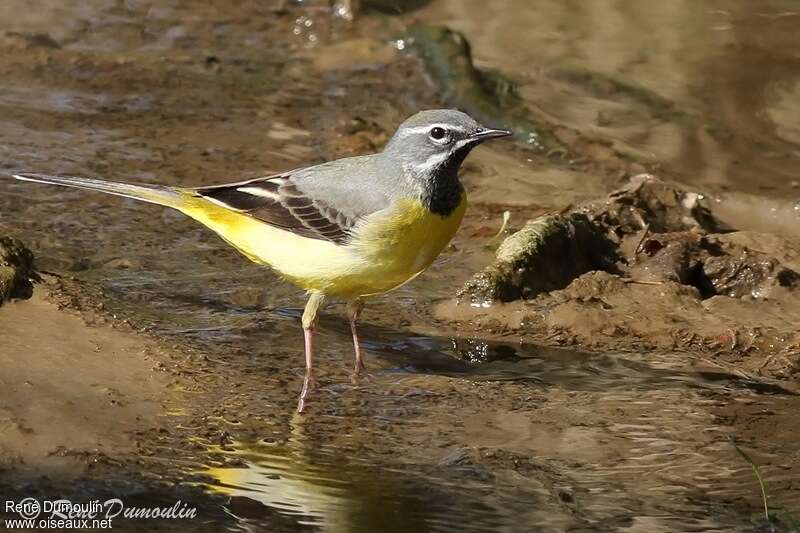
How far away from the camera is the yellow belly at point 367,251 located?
7.93 meters

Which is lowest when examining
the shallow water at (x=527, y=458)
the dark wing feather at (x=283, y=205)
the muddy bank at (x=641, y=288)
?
the shallow water at (x=527, y=458)

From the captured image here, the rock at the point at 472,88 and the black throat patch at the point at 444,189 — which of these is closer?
→ the black throat patch at the point at 444,189

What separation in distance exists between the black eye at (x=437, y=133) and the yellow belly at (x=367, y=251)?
0.39 m

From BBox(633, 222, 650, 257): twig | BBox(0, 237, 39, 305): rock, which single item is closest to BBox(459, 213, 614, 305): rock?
BBox(633, 222, 650, 257): twig

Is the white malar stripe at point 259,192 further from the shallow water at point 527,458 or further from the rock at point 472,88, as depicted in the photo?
the rock at point 472,88

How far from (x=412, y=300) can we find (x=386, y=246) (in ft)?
4.95

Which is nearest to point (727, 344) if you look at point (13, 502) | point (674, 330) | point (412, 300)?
point (674, 330)

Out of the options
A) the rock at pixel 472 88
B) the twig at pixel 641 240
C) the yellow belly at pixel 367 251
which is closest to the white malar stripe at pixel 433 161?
the yellow belly at pixel 367 251

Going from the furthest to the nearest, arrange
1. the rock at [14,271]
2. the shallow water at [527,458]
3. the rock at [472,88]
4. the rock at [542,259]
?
the rock at [472,88], the rock at [542,259], the rock at [14,271], the shallow water at [527,458]

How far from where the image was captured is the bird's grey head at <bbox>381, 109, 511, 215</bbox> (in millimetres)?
8109

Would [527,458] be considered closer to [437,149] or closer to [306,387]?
[306,387]

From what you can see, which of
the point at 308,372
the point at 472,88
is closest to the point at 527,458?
the point at 308,372

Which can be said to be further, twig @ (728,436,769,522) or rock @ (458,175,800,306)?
rock @ (458,175,800,306)

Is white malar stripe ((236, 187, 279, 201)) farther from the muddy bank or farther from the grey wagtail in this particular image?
the muddy bank
